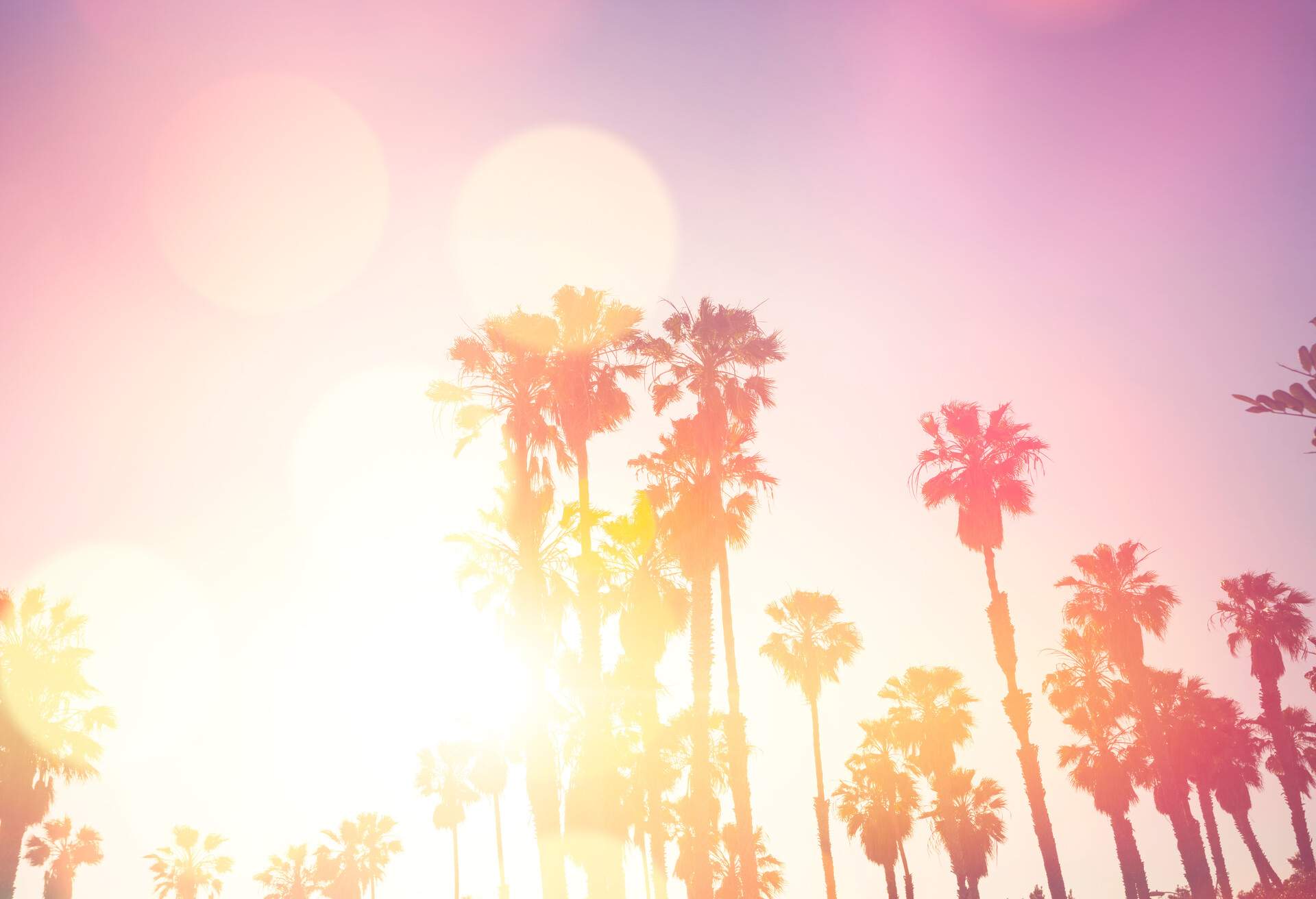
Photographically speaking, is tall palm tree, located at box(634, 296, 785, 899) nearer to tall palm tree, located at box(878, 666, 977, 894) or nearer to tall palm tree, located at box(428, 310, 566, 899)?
tall palm tree, located at box(428, 310, 566, 899)

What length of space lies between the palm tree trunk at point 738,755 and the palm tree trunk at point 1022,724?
936 centimetres

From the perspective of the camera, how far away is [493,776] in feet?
163

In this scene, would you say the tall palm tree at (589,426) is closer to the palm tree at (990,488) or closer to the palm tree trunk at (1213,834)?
A: the palm tree at (990,488)

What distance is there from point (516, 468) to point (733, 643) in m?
8.48

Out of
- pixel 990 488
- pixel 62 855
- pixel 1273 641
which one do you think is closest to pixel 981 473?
pixel 990 488

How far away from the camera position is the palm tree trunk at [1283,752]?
38.0m

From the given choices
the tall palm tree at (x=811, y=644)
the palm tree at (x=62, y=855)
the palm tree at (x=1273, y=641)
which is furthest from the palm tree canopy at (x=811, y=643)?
the palm tree at (x=62, y=855)

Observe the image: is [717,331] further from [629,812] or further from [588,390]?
[629,812]

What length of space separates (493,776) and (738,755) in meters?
31.3

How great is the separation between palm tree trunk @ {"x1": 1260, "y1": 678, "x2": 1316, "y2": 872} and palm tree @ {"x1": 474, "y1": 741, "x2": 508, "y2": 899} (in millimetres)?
39524

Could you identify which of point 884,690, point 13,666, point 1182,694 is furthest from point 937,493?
point 13,666

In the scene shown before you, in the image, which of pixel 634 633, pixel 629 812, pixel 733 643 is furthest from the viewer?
pixel 629 812

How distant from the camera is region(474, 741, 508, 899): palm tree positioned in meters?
48.9

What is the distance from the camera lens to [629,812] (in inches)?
1371
